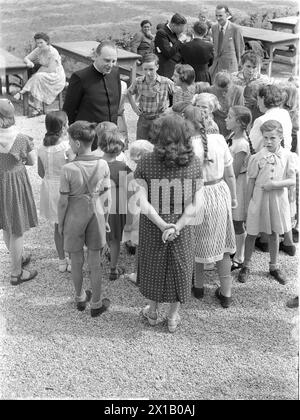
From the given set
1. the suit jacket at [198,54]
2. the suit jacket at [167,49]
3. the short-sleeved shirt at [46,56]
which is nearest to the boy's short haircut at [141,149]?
the suit jacket at [198,54]

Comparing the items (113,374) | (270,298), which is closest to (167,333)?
(113,374)

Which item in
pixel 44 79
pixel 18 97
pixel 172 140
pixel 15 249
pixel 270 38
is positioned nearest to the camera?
pixel 172 140

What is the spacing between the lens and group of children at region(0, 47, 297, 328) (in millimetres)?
3459

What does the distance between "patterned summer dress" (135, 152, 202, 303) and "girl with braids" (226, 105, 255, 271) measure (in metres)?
0.83

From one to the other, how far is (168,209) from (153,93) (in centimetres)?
239

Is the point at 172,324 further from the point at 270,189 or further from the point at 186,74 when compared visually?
the point at 186,74

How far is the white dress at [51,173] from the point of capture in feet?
12.9

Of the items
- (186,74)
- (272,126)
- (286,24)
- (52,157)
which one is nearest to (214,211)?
(272,126)

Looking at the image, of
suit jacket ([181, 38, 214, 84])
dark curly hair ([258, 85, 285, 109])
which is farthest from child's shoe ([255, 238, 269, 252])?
suit jacket ([181, 38, 214, 84])

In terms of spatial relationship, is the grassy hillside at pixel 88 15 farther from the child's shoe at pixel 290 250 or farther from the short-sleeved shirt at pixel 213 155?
the short-sleeved shirt at pixel 213 155

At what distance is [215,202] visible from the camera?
363 centimetres

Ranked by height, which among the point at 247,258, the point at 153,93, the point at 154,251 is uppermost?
the point at 153,93

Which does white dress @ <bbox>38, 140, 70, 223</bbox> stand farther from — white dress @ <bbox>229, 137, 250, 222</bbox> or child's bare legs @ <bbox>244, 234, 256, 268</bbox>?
child's bare legs @ <bbox>244, 234, 256, 268</bbox>

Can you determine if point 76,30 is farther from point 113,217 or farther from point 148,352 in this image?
point 148,352
